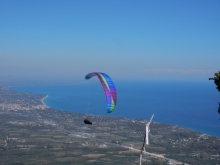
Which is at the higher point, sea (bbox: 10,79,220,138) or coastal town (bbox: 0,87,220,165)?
sea (bbox: 10,79,220,138)

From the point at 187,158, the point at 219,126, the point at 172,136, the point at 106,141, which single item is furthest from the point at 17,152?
the point at 219,126

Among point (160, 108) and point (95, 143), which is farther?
point (160, 108)

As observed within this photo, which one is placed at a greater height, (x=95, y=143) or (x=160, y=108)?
(x=160, y=108)

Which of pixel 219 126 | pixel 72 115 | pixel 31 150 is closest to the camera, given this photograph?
pixel 31 150

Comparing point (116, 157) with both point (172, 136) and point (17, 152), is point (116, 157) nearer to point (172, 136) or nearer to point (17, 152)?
point (17, 152)

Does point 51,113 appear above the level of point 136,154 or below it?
above

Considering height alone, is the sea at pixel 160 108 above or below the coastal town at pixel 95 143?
above

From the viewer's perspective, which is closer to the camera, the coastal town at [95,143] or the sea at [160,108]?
the coastal town at [95,143]

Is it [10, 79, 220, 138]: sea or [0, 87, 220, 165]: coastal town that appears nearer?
[0, 87, 220, 165]: coastal town
